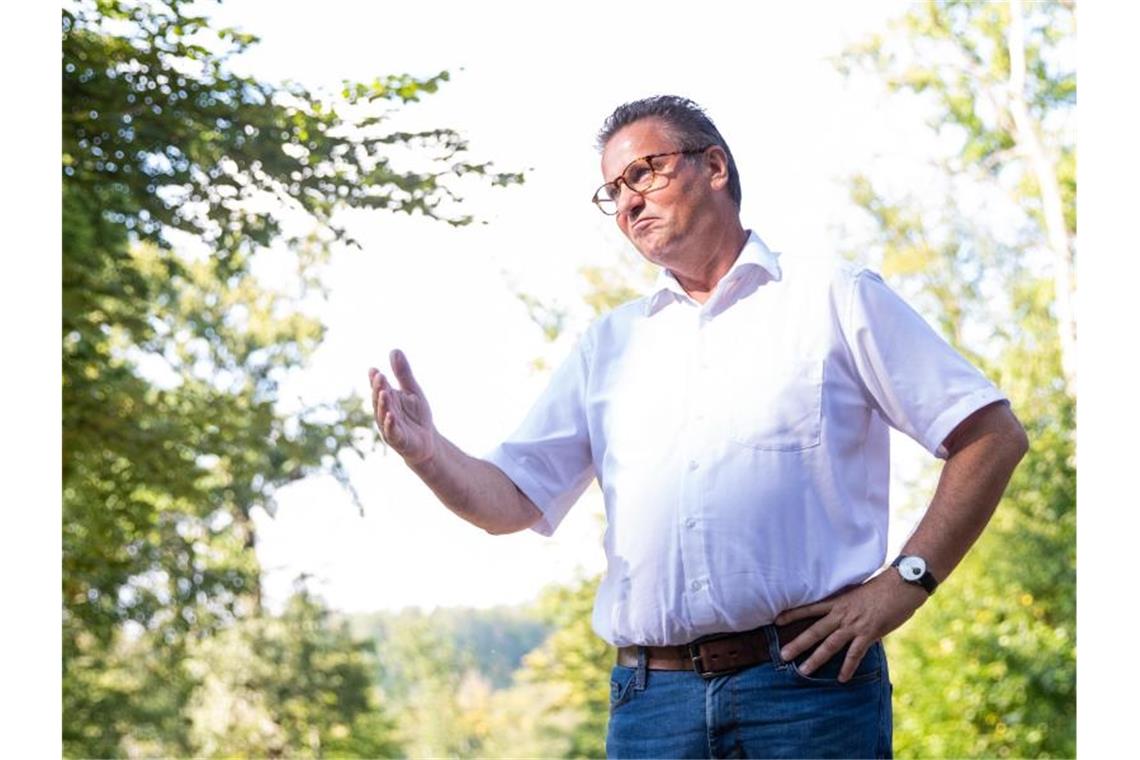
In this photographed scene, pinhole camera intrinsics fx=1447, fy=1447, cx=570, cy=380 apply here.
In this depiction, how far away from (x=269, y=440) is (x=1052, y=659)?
3141 millimetres

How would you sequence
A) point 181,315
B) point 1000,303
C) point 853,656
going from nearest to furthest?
1. point 853,656
2. point 181,315
3. point 1000,303

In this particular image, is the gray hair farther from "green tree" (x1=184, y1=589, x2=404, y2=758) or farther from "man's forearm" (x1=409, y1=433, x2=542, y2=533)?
"green tree" (x1=184, y1=589, x2=404, y2=758)

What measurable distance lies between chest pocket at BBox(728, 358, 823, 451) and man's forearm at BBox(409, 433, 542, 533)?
0.27 meters

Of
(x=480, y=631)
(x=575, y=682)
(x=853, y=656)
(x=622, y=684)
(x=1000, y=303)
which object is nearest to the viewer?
(x=853, y=656)

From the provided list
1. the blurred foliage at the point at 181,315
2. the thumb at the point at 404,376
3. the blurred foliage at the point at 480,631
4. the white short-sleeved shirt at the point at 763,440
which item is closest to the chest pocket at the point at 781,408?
the white short-sleeved shirt at the point at 763,440

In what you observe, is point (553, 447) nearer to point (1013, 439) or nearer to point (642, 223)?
point (642, 223)

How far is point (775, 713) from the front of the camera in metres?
1.36

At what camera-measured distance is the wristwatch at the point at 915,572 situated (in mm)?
1382

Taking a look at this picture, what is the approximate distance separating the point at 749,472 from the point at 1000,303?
4.63m

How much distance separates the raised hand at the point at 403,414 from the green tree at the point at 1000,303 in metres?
4.44

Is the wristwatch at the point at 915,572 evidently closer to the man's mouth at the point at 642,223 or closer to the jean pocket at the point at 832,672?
the jean pocket at the point at 832,672

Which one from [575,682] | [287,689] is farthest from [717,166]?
[575,682]

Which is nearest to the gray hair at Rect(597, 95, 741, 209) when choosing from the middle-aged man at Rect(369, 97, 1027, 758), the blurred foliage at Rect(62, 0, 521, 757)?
the middle-aged man at Rect(369, 97, 1027, 758)
